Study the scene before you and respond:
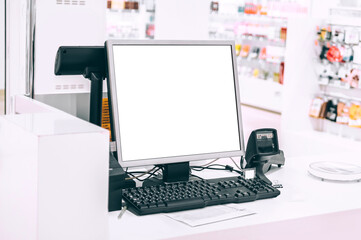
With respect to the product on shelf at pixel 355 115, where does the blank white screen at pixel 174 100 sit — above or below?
above

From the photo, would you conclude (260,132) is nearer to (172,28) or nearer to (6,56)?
(6,56)

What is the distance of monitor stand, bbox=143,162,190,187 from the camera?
1992mm

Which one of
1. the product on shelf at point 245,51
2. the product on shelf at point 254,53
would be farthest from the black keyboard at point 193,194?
the product on shelf at point 245,51

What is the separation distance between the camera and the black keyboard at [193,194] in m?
1.72

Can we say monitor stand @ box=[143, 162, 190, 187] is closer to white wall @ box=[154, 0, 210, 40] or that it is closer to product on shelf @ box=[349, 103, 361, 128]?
white wall @ box=[154, 0, 210, 40]

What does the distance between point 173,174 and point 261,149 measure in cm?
41

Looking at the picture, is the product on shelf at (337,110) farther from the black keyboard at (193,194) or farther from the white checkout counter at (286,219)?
the black keyboard at (193,194)

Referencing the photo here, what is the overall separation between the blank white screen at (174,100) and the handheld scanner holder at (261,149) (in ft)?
0.40

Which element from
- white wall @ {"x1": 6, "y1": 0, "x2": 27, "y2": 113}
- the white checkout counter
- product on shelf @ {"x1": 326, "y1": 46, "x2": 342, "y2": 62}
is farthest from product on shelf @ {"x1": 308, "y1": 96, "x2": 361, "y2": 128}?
white wall @ {"x1": 6, "y1": 0, "x2": 27, "y2": 113}

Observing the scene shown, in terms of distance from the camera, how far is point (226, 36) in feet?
29.9

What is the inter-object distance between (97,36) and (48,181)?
91 centimetres

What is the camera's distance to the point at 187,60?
2.00 meters

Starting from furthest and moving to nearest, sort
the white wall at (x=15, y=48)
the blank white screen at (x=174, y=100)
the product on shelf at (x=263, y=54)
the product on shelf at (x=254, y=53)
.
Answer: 1. the product on shelf at (x=254, y=53)
2. the product on shelf at (x=263, y=54)
3. the white wall at (x=15, y=48)
4. the blank white screen at (x=174, y=100)

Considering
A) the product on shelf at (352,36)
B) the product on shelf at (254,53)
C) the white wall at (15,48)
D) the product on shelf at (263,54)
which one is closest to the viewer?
the white wall at (15,48)
